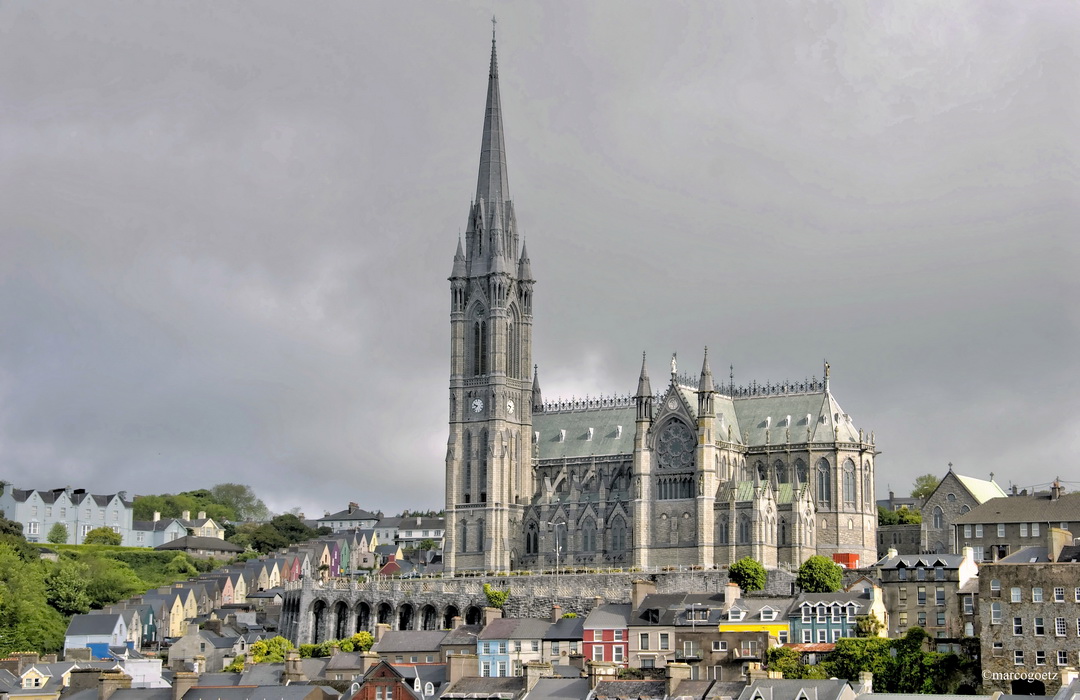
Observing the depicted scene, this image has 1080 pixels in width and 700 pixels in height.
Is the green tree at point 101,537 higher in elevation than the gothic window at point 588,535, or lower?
higher

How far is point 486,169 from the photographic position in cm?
15000

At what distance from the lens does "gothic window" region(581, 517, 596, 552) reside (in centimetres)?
13662

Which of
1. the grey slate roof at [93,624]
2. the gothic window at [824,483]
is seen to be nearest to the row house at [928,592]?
the gothic window at [824,483]

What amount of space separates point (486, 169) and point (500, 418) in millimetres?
21996

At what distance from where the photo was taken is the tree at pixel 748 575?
11394cm

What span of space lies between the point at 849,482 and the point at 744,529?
911 cm

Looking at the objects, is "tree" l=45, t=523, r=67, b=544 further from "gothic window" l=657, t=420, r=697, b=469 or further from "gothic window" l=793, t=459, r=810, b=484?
"gothic window" l=793, t=459, r=810, b=484

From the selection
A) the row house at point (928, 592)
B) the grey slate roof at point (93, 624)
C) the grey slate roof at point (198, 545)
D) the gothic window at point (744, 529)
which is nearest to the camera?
the row house at point (928, 592)

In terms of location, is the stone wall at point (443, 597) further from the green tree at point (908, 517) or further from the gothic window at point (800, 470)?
the green tree at point (908, 517)

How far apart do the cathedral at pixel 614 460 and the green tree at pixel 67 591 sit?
94.9 ft

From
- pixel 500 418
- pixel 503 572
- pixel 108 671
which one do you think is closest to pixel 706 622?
pixel 108 671

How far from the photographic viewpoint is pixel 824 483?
5187 inches

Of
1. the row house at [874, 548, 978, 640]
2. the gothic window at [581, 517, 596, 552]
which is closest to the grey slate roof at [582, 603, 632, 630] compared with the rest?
the row house at [874, 548, 978, 640]

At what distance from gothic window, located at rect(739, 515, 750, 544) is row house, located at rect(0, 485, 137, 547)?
81.3 m
